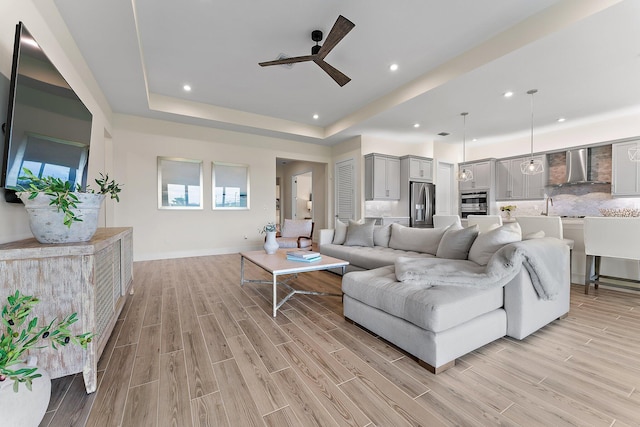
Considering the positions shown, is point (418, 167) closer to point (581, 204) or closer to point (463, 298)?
point (581, 204)

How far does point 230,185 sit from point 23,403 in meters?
5.07

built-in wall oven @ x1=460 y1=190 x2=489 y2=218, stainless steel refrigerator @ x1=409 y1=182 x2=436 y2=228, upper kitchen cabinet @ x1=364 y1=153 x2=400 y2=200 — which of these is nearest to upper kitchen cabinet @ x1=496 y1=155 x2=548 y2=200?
built-in wall oven @ x1=460 y1=190 x2=489 y2=218

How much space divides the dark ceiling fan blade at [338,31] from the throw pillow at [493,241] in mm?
2261

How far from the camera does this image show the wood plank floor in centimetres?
126

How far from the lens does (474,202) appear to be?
22.3 feet

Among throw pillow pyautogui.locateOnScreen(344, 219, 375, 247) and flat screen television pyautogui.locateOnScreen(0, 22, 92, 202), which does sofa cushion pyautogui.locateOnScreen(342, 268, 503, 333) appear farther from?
flat screen television pyautogui.locateOnScreen(0, 22, 92, 202)

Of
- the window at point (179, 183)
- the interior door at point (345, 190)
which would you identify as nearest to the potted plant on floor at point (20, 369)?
the window at point (179, 183)

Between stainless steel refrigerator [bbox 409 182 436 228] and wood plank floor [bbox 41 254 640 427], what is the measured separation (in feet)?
12.7

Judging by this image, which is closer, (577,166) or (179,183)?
(577,166)

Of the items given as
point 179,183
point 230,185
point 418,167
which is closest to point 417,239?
point 418,167

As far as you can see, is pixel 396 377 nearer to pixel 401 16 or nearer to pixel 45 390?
pixel 45 390

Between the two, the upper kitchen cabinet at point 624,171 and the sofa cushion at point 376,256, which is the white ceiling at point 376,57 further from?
the sofa cushion at point 376,256

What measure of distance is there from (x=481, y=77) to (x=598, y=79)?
64.0 inches

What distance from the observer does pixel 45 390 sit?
1116 millimetres
